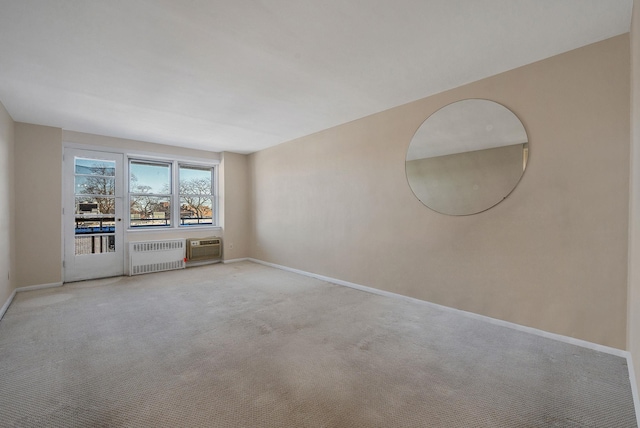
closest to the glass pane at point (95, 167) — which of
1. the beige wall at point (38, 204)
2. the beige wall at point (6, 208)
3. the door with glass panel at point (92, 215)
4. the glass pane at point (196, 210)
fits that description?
the door with glass panel at point (92, 215)

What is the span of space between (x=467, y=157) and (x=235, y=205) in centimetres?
494

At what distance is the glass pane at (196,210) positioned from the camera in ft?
19.5

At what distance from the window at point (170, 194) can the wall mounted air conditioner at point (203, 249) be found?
439mm

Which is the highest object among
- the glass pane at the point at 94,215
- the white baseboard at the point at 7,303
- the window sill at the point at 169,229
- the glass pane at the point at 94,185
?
the glass pane at the point at 94,185

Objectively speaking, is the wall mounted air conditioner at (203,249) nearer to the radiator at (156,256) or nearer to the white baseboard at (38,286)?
the radiator at (156,256)

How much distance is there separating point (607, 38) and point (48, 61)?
475 centimetres

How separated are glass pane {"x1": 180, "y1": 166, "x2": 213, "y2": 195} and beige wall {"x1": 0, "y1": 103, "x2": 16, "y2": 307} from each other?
2.49 metres

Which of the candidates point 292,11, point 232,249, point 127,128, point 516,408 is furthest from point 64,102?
point 516,408

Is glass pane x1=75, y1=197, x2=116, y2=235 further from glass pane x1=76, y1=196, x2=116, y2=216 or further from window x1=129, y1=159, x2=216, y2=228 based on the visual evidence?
window x1=129, y1=159, x2=216, y2=228

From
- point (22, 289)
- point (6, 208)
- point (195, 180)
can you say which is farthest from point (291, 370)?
point (195, 180)

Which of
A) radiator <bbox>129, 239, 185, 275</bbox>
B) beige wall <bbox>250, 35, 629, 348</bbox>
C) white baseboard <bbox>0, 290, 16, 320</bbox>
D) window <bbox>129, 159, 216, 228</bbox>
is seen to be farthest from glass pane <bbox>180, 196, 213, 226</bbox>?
beige wall <bbox>250, 35, 629, 348</bbox>

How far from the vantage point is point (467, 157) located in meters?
3.03

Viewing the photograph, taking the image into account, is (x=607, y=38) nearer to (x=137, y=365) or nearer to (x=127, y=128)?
(x=137, y=365)

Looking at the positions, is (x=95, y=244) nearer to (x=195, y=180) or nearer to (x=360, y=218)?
(x=195, y=180)
